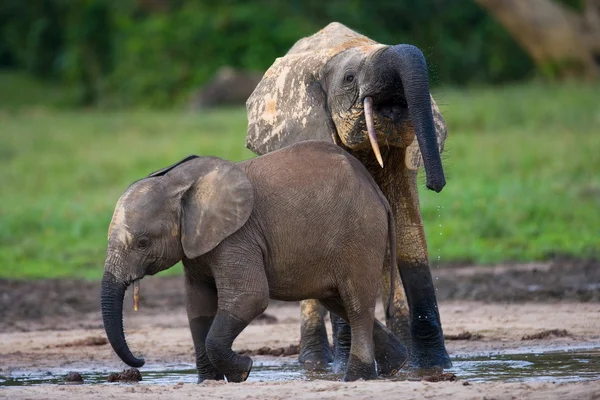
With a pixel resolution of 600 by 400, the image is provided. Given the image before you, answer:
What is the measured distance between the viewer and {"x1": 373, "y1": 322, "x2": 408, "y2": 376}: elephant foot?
7.00 metres

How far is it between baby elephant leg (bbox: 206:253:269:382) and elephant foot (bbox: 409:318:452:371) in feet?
4.96

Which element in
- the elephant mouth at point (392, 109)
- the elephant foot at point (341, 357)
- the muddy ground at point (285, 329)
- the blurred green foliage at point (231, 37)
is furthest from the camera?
the blurred green foliage at point (231, 37)

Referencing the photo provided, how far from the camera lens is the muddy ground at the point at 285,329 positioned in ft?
18.8

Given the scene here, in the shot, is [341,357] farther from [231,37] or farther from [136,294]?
[231,37]

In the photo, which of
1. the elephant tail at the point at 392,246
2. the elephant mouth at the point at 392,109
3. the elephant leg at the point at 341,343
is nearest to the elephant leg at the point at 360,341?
the elephant tail at the point at 392,246

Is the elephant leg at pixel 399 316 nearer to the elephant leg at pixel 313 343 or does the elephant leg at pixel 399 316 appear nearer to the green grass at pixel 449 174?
the elephant leg at pixel 313 343

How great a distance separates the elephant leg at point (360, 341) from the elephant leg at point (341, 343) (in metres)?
0.85

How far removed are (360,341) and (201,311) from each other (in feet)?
2.75

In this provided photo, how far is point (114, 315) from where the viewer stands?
6.25 metres

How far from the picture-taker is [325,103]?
7.34m

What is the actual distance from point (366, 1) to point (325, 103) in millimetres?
23129

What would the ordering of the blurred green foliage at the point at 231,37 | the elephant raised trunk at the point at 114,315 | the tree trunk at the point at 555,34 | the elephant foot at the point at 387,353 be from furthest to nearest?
the blurred green foliage at the point at 231,37, the tree trunk at the point at 555,34, the elephant foot at the point at 387,353, the elephant raised trunk at the point at 114,315

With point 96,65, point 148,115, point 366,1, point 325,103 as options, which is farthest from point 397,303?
point 96,65

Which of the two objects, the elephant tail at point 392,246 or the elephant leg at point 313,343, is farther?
the elephant leg at point 313,343
